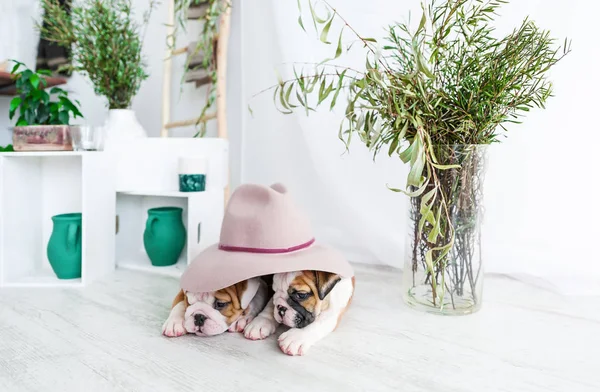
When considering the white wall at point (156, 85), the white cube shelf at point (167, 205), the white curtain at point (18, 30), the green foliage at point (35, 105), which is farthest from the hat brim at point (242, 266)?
the white curtain at point (18, 30)

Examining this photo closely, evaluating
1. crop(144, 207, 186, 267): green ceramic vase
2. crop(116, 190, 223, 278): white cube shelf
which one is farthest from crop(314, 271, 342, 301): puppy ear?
crop(144, 207, 186, 267): green ceramic vase

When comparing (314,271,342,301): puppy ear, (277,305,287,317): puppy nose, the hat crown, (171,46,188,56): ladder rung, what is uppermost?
(171,46,188,56): ladder rung

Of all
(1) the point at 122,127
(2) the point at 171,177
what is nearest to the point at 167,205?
(2) the point at 171,177

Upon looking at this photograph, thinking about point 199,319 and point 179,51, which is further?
point 179,51

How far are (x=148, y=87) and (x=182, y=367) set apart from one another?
1442 millimetres

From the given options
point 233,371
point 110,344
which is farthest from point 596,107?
point 110,344

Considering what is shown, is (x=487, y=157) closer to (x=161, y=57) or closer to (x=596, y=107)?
(x=596, y=107)

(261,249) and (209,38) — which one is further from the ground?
(209,38)

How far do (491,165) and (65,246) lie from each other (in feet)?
3.55

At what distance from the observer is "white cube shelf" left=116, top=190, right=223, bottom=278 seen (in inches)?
50.1

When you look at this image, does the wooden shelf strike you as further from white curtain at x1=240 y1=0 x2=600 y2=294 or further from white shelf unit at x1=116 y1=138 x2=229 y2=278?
white curtain at x1=240 y1=0 x2=600 y2=294

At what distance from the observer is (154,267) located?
1.35 m

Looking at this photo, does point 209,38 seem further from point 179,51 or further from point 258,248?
point 258,248

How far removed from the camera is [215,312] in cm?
83
